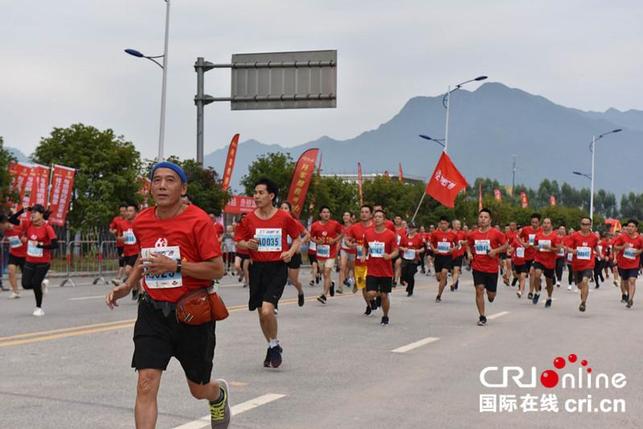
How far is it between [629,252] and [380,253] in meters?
7.07

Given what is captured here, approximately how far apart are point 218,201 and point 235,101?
4.53 meters

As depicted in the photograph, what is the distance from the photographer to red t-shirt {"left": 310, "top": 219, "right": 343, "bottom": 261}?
19.5 metres

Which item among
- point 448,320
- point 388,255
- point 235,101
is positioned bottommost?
point 448,320

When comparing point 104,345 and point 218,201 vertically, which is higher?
point 218,201

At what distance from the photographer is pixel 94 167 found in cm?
3167

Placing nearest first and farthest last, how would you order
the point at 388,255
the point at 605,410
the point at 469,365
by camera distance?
the point at 605,410 → the point at 469,365 → the point at 388,255

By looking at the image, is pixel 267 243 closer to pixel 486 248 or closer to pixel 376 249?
pixel 376 249

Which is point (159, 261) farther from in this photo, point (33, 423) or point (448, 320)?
point (448, 320)

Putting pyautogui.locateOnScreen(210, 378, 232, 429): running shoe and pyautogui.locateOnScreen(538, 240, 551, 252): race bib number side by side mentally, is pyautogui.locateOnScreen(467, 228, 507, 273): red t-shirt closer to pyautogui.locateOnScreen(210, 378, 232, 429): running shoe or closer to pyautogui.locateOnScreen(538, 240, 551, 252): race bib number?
pyautogui.locateOnScreen(538, 240, 551, 252): race bib number

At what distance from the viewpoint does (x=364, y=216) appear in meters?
16.1

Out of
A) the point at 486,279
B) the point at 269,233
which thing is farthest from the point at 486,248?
the point at 269,233

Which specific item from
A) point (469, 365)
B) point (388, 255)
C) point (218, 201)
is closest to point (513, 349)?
point (469, 365)

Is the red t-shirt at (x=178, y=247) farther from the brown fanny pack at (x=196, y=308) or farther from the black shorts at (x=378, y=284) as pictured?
the black shorts at (x=378, y=284)

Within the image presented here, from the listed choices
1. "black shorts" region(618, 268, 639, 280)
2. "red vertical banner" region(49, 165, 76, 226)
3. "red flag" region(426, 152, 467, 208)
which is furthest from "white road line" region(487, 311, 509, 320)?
"red vertical banner" region(49, 165, 76, 226)
